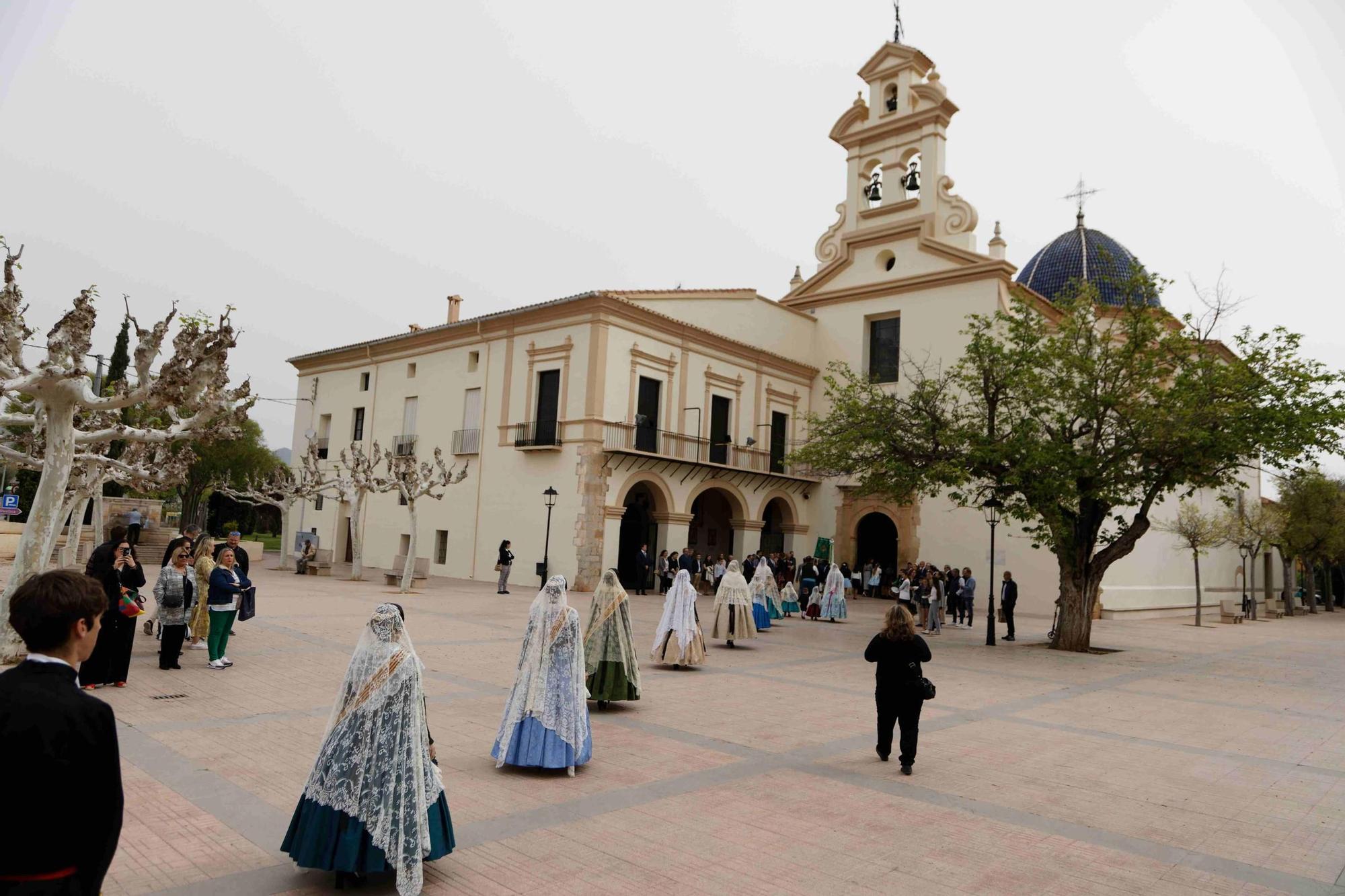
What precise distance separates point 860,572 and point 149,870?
29.2 meters

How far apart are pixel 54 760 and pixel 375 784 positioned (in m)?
2.14

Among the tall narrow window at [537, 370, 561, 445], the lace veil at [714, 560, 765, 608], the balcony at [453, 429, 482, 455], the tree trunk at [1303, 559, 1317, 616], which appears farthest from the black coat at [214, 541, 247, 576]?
the tree trunk at [1303, 559, 1317, 616]

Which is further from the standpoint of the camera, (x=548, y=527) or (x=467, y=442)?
(x=467, y=442)

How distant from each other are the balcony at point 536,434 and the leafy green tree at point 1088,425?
11.3m

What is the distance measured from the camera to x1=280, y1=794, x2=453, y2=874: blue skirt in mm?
4297

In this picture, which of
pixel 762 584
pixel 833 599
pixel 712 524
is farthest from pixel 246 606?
pixel 712 524

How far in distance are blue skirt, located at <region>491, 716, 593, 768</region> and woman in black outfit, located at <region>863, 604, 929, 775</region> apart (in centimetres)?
262

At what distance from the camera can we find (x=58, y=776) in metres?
2.40

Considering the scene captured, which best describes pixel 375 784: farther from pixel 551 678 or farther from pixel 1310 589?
pixel 1310 589

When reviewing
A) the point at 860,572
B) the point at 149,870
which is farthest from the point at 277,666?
the point at 860,572

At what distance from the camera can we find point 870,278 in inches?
A: 1281

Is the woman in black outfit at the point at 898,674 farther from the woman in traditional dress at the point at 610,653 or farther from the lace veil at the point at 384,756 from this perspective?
the lace veil at the point at 384,756

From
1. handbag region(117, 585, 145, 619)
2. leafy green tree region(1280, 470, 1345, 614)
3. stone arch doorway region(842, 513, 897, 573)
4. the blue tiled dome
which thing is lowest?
handbag region(117, 585, 145, 619)

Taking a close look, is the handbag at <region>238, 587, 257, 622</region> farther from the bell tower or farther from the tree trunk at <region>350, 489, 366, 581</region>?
the bell tower
